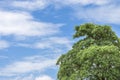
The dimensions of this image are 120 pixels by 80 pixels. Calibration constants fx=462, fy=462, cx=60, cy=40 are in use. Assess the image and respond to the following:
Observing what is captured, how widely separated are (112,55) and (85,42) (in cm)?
509

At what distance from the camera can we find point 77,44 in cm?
6309

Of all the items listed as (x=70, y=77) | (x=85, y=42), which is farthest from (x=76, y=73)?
(x=85, y=42)

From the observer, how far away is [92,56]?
58062 mm

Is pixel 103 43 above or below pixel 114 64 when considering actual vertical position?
above

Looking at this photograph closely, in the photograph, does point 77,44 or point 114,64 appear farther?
point 77,44

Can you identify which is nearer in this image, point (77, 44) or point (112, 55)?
point (112, 55)

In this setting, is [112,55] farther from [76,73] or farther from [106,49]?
[76,73]

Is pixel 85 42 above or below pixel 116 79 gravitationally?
above

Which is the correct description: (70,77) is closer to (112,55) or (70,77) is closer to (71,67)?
(71,67)

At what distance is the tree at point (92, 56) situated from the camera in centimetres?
5750

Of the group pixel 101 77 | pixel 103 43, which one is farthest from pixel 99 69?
pixel 103 43

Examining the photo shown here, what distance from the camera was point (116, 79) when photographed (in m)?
58.0

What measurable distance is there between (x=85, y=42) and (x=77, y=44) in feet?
5.84

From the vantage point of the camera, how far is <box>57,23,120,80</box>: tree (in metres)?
57.5
